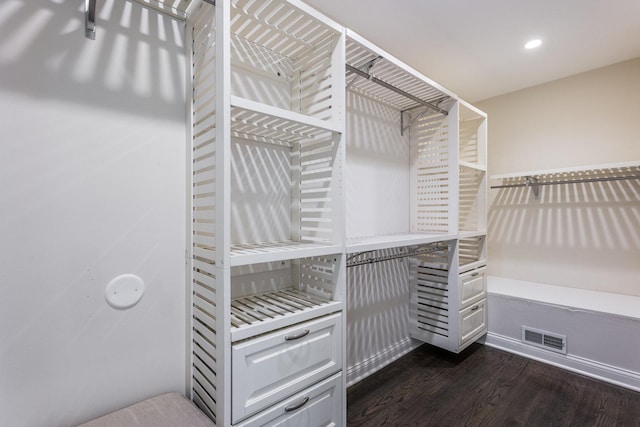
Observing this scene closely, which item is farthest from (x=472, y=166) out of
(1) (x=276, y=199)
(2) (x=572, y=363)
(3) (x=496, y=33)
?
(1) (x=276, y=199)

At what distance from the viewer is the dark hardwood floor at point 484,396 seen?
5.77 feet

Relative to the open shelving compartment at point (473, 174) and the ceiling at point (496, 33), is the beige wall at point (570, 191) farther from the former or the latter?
the open shelving compartment at point (473, 174)

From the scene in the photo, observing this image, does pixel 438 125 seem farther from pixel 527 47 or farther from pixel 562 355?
pixel 562 355

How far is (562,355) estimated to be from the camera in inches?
91.4

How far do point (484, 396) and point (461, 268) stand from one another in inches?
33.3

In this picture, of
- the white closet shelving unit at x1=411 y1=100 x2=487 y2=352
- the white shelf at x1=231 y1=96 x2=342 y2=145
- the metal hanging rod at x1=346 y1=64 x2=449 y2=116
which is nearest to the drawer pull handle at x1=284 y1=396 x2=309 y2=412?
the white shelf at x1=231 y1=96 x2=342 y2=145

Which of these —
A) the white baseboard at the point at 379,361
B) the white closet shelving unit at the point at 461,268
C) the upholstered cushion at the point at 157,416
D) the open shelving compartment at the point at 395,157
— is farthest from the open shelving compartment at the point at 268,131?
the white closet shelving unit at the point at 461,268

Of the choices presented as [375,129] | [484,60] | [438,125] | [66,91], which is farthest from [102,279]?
[484,60]

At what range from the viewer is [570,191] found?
8.99 ft

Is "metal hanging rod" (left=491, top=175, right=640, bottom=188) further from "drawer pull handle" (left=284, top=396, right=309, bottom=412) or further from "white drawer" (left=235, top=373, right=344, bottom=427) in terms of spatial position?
"drawer pull handle" (left=284, top=396, right=309, bottom=412)

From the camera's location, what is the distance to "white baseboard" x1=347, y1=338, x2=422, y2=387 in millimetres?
2117

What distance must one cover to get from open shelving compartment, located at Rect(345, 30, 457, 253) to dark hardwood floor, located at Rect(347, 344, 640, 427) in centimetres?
99

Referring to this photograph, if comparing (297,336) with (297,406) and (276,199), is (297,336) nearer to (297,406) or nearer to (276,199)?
(297,406)

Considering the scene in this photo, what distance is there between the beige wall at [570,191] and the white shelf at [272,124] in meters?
2.52
